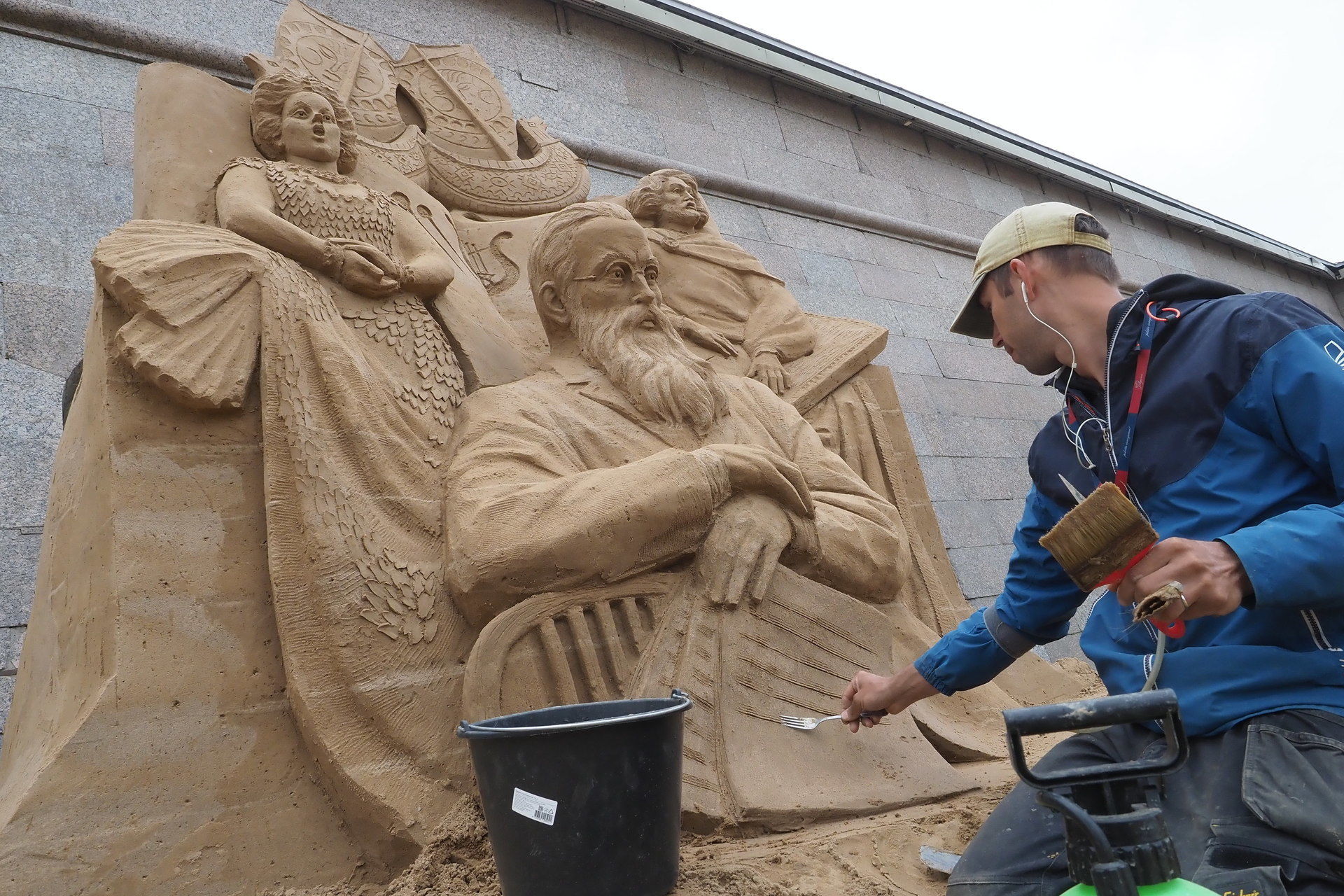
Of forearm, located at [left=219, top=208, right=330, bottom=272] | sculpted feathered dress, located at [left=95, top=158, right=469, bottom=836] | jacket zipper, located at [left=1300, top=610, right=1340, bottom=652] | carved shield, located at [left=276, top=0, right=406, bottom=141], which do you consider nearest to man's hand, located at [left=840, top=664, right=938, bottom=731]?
jacket zipper, located at [left=1300, top=610, right=1340, bottom=652]

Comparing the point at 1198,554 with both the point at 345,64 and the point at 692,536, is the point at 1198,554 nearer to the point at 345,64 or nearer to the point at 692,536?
the point at 692,536

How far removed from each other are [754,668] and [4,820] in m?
1.66

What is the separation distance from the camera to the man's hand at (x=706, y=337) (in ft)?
12.6

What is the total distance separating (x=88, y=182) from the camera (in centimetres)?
393

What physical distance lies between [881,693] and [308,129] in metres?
2.57

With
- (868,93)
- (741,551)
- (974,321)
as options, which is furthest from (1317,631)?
(868,93)

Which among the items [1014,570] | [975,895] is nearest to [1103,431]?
[1014,570]

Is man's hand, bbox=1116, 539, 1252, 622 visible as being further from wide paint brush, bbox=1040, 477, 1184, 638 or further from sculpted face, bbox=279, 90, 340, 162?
sculpted face, bbox=279, 90, 340, 162

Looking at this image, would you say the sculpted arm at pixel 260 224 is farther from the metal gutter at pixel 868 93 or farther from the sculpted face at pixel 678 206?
the metal gutter at pixel 868 93

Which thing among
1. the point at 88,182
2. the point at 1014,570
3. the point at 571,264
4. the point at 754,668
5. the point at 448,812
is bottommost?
the point at 448,812

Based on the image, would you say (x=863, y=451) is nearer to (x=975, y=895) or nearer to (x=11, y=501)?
(x=975, y=895)

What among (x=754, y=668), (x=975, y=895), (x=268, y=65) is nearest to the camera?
(x=975, y=895)

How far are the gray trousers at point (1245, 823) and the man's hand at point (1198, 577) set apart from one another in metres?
0.27

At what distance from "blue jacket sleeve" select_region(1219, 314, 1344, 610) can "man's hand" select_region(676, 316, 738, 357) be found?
242 cm
